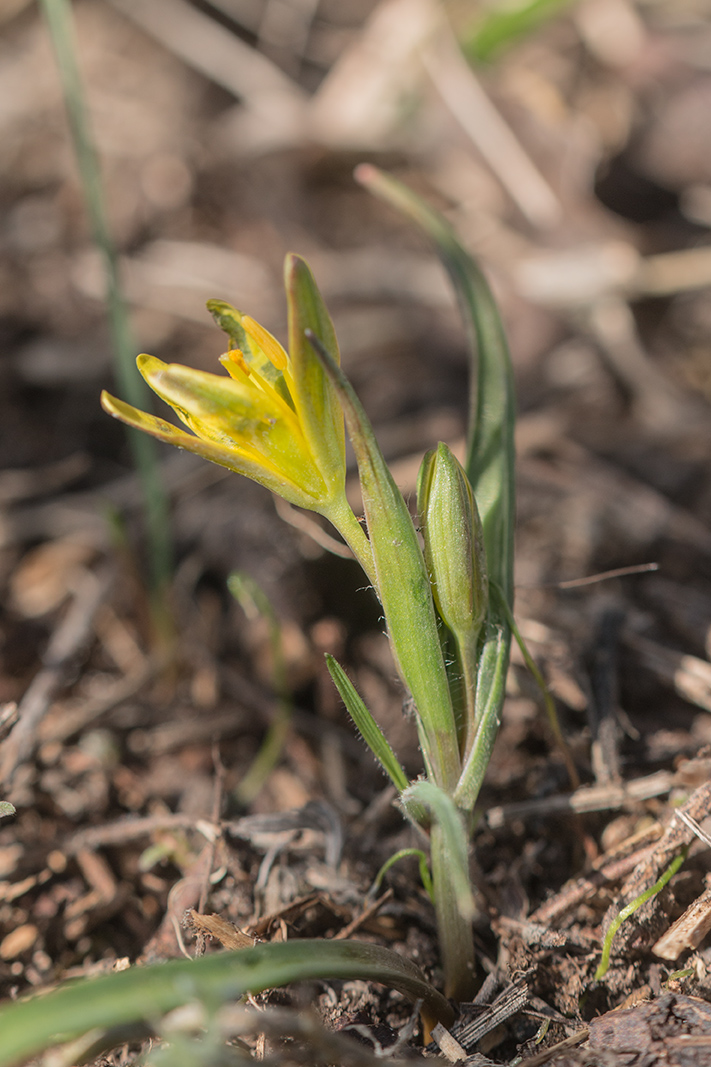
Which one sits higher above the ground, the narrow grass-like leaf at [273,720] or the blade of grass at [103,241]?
the blade of grass at [103,241]

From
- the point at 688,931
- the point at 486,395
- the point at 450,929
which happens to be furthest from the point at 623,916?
the point at 486,395

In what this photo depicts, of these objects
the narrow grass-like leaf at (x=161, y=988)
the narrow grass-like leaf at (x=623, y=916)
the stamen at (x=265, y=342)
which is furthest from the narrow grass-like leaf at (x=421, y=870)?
the stamen at (x=265, y=342)

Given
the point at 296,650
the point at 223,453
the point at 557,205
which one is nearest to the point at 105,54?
the point at 557,205

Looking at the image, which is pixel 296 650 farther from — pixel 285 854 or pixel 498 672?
pixel 498 672

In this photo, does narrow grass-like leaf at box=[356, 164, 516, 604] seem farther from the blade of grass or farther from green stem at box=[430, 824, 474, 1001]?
the blade of grass

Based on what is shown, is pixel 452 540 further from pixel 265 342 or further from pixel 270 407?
pixel 265 342

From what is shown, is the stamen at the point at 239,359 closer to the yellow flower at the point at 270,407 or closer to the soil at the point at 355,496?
the yellow flower at the point at 270,407
